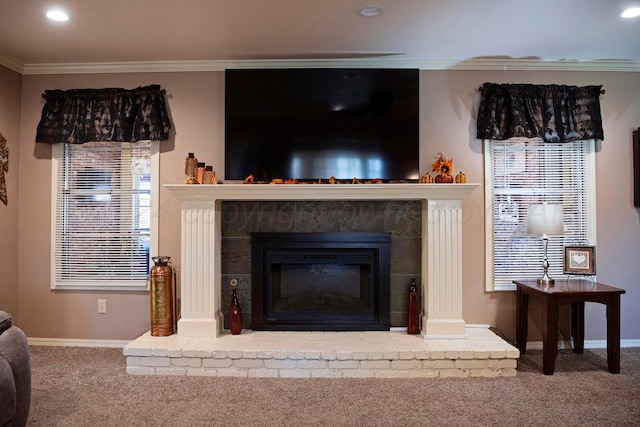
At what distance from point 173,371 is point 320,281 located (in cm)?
135

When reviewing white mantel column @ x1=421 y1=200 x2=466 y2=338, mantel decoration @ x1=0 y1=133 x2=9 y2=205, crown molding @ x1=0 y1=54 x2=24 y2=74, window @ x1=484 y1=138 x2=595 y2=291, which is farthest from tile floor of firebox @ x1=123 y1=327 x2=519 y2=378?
crown molding @ x1=0 y1=54 x2=24 y2=74

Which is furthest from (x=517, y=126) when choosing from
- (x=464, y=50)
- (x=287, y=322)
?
(x=287, y=322)

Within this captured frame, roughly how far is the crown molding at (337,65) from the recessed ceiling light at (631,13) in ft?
2.73

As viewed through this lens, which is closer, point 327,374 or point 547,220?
point 327,374

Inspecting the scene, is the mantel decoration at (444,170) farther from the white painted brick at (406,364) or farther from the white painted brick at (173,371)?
the white painted brick at (173,371)

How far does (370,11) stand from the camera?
2828mm

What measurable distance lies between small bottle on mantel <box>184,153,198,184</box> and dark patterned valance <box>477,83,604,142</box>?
2.40 m

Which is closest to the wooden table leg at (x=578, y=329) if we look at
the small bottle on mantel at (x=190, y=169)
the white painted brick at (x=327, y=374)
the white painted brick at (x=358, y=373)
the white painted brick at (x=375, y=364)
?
the white painted brick at (x=375, y=364)

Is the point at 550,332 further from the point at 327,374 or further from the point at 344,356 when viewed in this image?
the point at 327,374

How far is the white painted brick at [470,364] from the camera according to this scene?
10.3 feet

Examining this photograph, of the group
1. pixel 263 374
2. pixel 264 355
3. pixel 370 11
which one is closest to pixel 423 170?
pixel 370 11

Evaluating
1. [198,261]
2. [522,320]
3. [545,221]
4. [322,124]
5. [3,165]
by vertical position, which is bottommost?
[522,320]

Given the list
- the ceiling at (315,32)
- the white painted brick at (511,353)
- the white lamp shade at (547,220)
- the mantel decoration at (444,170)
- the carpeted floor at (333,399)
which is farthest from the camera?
the mantel decoration at (444,170)

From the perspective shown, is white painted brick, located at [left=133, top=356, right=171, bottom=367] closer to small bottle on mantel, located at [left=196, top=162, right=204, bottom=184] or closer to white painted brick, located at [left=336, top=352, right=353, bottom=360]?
white painted brick, located at [left=336, top=352, right=353, bottom=360]
